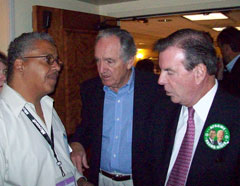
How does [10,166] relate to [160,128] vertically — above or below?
below

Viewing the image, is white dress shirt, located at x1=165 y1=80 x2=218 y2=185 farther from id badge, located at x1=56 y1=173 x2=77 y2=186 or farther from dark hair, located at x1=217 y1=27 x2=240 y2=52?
dark hair, located at x1=217 y1=27 x2=240 y2=52

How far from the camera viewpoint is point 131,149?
204 centimetres

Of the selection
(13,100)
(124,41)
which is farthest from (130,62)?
(13,100)

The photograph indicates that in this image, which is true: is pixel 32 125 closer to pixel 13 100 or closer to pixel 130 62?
pixel 13 100

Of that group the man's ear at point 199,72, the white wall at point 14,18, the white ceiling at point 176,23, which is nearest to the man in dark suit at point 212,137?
the man's ear at point 199,72

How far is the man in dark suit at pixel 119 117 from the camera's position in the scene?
2002 millimetres

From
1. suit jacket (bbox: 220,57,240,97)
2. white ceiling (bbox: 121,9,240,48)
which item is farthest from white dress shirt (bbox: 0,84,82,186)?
white ceiling (bbox: 121,9,240,48)

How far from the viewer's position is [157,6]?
3.75 metres

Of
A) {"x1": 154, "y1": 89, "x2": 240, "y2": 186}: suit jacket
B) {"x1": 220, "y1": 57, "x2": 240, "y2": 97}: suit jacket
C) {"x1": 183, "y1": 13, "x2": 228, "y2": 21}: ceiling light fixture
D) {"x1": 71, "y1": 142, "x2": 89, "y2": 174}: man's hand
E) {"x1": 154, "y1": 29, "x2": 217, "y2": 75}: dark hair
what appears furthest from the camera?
{"x1": 183, "y1": 13, "x2": 228, "y2": 21}: ceiling light fixture

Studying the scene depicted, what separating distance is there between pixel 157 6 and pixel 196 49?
2.53 metres

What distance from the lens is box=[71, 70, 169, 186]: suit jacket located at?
78.9 inches

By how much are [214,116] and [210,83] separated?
8.2 inches

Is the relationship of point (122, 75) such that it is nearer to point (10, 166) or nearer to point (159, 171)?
point (159, 171)

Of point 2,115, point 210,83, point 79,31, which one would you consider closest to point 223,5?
point 79,31
